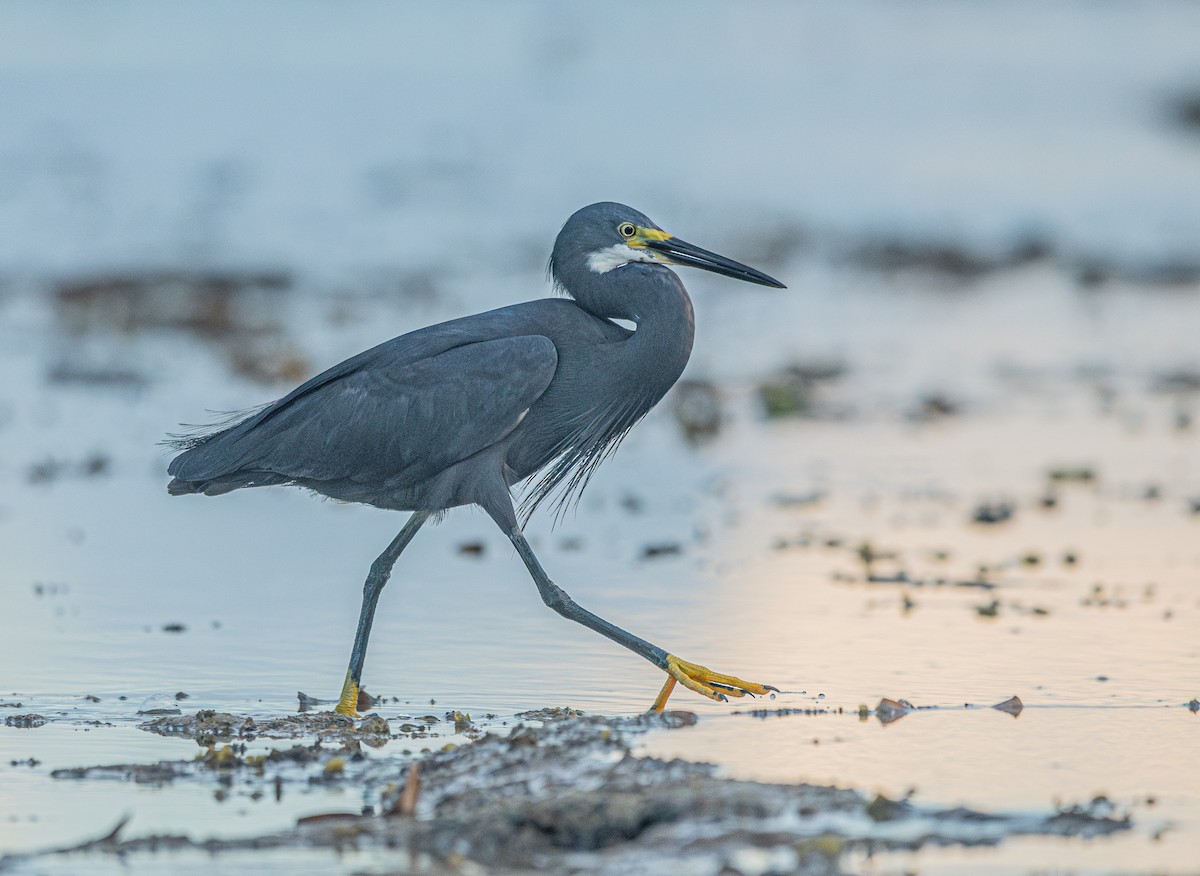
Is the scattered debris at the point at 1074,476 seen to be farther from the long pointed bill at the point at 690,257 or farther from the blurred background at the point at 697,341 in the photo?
the long pointed bill at the point at 690,257

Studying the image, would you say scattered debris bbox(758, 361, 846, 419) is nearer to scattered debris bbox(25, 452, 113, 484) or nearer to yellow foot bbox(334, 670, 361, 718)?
scattered debris bbox(25, 452, 113, 484)

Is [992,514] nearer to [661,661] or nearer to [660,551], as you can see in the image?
[660,551]

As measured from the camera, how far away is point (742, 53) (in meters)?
33.2

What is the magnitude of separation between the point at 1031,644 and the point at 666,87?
78.6 ft

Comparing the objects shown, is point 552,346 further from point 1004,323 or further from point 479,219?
point 479,219

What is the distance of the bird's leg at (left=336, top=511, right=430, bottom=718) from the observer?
635 centimetres

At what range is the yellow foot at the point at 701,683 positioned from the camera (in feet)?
20.4

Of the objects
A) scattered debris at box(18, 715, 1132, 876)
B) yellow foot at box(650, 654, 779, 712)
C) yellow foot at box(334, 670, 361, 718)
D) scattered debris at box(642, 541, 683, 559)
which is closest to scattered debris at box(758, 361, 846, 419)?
scattered debris at box(642, 541, 683, 559)

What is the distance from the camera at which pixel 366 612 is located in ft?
22.3

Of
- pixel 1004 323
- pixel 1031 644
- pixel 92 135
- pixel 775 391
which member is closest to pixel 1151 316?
pixel 1004 323

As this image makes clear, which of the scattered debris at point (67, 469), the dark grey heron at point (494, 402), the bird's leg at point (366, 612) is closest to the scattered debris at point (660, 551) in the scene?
the dark grey heron at point (494, 402)

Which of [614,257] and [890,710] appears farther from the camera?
[614,257]

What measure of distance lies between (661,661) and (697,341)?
986cm

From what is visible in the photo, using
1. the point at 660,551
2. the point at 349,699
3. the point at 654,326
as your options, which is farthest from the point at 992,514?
the point at 349,699
